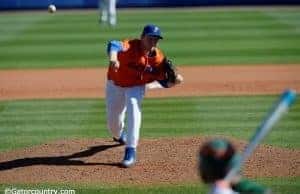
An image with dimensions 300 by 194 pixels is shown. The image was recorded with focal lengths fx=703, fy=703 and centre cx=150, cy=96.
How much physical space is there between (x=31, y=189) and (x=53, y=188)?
22 cm

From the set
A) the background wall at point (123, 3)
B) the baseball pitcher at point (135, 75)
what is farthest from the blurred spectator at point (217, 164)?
the background wall at point (123, 3)

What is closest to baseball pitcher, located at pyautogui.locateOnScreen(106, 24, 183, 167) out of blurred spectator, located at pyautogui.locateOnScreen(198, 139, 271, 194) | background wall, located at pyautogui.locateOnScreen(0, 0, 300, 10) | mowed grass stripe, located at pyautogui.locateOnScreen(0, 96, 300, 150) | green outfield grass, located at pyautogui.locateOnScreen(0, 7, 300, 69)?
mowed grass stripe, located at pyautogui.locateOnScreen(0, 96, 300, 150)

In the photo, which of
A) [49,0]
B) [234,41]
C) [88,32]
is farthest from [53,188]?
[49,0]

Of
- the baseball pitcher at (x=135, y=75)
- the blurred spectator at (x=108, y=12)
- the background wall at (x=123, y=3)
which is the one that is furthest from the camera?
the background wall at (x=123, y=3)

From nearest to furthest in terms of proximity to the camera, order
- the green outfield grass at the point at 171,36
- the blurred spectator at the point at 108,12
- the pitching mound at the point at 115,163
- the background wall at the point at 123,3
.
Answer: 1. the pitching mound at the point at 115,163
2. the green outfield grass at the point at 171,36
3. the blurred spectator at the point at 108,12
4. the background wall at the point at 123,3

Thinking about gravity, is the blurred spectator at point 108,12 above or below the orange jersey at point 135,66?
below

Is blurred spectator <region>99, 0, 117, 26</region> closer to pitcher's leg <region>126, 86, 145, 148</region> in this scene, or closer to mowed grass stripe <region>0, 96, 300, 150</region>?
mowed grass stripe <region>0, 96, 300, 150</region>

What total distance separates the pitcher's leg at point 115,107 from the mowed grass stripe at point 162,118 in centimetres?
94

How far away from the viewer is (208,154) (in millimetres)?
3119

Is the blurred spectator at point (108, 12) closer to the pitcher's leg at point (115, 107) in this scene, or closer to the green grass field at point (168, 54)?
the green grass field at point (168, 54)

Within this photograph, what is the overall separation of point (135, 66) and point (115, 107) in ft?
2.29

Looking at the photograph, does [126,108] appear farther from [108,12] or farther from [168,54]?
[108,12]

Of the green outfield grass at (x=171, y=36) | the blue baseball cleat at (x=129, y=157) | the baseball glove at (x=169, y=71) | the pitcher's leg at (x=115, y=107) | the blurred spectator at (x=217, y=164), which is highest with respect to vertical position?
the blurred spectator at (x=217, y=164)

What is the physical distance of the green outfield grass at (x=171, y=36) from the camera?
16562mm
